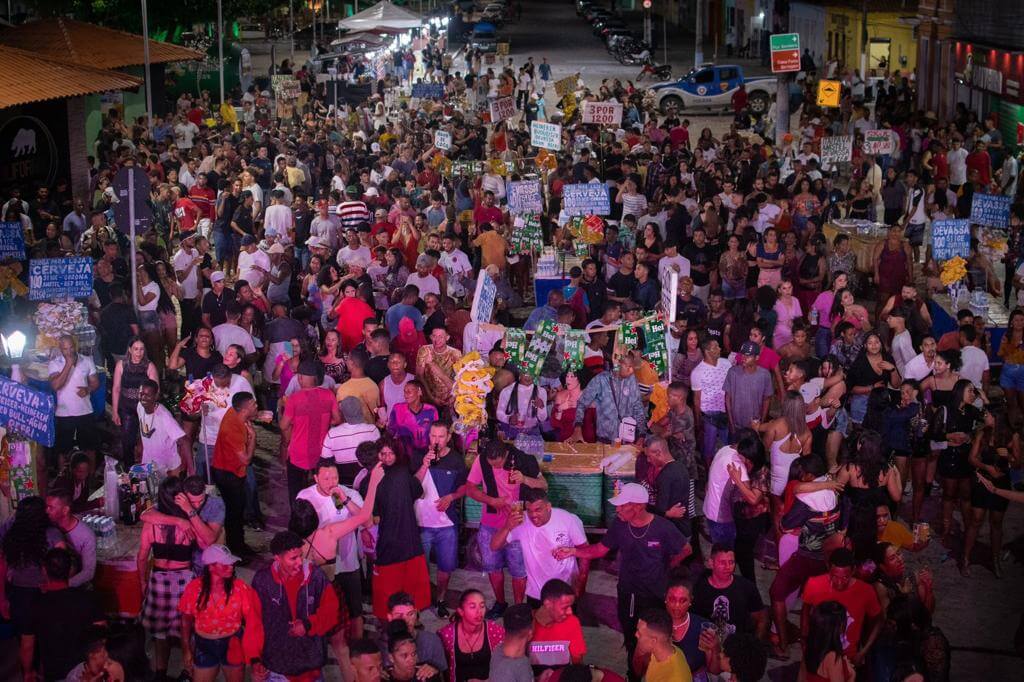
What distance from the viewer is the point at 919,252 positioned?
67.2 feet

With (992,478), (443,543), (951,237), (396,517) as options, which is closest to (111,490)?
(396,517)

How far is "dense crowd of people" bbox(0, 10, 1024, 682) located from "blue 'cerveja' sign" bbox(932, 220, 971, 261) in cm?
40

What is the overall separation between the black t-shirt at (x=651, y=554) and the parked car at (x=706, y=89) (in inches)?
1363

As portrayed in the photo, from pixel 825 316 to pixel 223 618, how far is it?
26.0 ft

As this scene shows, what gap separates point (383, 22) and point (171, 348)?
3057 centimetres

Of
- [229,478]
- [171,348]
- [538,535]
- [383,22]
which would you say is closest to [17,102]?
[171,348]

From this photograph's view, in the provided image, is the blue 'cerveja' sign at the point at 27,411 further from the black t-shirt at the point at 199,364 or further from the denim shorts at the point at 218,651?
the denim shorts at the point at 218,651

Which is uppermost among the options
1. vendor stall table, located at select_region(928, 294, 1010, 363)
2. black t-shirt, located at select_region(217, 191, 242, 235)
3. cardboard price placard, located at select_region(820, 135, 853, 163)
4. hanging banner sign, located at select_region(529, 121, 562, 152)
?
hanging banner sign, located at select_region(529, 121, 562, 152)

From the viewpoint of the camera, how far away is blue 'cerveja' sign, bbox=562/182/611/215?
18188 millimetres

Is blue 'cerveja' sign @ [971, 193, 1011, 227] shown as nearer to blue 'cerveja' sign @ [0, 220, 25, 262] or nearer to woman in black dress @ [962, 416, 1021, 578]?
woman in black dress @ [962, 416, 1021, 578]

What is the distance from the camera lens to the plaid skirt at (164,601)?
880cm

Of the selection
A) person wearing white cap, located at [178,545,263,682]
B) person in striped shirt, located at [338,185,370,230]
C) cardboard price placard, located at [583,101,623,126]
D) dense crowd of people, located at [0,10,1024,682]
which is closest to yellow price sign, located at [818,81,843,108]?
cardboard price placard, located at [583,101,623,126]

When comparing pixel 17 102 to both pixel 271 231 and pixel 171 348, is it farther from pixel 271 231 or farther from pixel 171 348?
pixel 171 348

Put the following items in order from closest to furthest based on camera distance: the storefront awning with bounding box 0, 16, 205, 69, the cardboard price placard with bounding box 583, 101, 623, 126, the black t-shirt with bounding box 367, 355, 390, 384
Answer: the black t-shirt with bounding box 367, 355, 390, 384
the cardboard price placard with bounding box 583, 101, 623, 126
the storefront awning with bounding box 0, 16, 205, 69
